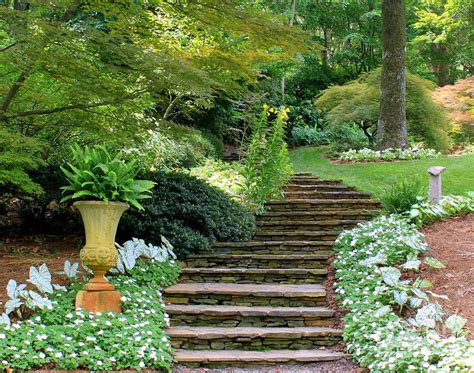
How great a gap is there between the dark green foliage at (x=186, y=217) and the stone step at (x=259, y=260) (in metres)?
0.18

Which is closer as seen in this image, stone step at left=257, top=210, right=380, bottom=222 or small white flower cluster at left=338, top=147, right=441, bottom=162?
stone step at left=257, top=210, right=380, bottom=222

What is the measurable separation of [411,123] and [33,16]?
438 inches

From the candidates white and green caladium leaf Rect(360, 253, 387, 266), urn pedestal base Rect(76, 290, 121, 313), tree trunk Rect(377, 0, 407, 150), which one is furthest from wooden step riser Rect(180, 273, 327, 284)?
tree trunk Rect(377, 0, 407, 150)

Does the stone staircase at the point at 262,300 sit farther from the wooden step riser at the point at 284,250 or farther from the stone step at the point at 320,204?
the stone step at the point at 320,204

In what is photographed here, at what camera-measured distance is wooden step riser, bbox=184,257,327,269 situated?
674cm

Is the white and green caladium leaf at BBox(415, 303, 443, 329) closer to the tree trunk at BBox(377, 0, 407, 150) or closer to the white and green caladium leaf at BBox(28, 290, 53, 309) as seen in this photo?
the white and green caladium leaf at BBox(28, 290, 53, 309)

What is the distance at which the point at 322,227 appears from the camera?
7.96m

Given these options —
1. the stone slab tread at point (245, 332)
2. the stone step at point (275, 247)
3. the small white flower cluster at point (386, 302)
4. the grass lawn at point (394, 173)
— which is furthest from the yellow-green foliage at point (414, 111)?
the stone slab tread at point (245, 332)

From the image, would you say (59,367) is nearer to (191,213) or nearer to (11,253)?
(11,253)

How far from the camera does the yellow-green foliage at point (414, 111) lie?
45.2ft

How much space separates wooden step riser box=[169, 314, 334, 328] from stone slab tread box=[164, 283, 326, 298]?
0.37 metres

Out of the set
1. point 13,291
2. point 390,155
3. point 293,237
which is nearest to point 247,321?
point 13,291

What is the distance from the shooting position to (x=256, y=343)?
5105 mm

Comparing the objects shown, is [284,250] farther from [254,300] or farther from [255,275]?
[254,300]
